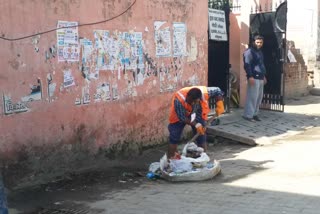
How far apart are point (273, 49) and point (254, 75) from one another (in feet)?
4.45

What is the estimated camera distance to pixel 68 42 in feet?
21.4

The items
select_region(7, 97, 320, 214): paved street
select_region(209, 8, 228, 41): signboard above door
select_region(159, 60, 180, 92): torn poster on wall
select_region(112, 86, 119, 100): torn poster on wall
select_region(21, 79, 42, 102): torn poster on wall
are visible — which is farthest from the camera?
select_region(209, 8, 228, 41): signboard above door

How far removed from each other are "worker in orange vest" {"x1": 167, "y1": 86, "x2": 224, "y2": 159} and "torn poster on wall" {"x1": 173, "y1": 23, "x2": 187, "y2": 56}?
204 centimetres

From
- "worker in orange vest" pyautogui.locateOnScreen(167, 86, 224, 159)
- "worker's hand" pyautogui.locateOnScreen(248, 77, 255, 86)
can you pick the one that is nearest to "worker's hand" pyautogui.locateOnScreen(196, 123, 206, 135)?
"worker in orange vest" pyautogui.locateOnScreen(167, 86, 224, 159)

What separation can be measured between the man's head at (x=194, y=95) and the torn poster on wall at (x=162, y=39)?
6.96ft

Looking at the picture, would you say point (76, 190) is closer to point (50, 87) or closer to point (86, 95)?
point (50, 87)

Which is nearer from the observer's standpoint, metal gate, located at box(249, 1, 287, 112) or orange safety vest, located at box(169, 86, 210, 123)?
orange safety vest, located at box(169, 86, 210, 123)

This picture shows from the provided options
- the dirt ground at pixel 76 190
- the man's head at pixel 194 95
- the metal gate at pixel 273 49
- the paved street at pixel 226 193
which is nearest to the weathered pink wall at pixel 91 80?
the dirt ground at pixel 76 190

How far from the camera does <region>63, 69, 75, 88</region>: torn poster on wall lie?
21.3ft

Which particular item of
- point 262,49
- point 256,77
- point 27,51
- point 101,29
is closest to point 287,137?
point 256,77

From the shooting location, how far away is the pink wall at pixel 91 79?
582cm

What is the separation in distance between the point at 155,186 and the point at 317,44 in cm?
1190

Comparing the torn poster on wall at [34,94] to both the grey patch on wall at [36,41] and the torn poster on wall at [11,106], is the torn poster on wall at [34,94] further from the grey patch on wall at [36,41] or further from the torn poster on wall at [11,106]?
the grey patch on wall at [36,41]

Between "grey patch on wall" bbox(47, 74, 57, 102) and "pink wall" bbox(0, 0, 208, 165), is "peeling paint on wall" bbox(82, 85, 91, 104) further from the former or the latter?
"grey patch on wall" bbox(47, 74, 57, 102)
